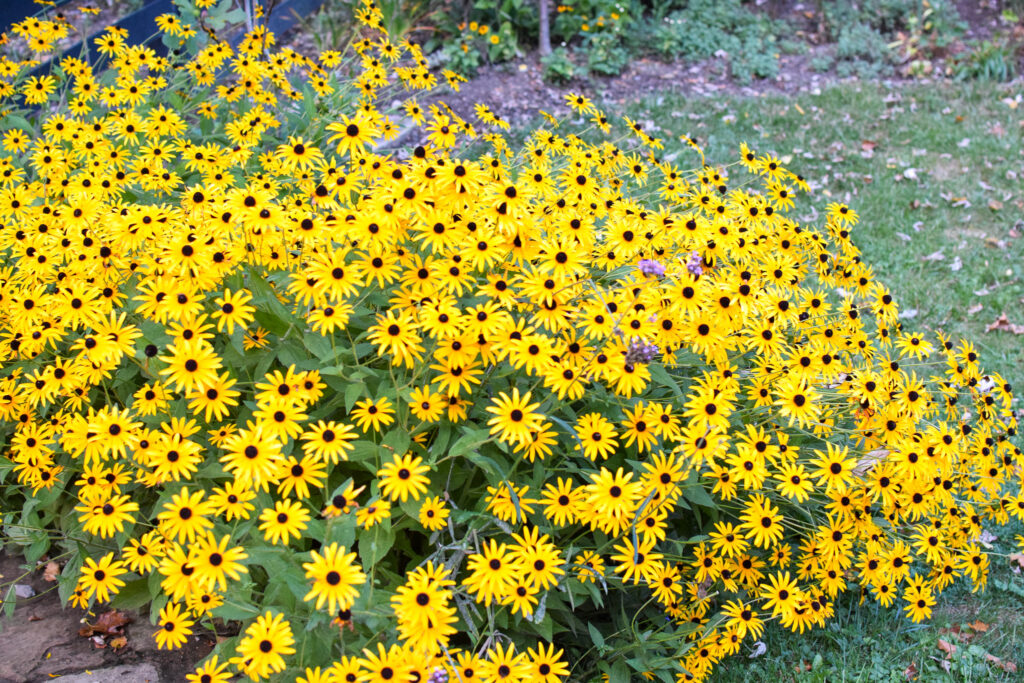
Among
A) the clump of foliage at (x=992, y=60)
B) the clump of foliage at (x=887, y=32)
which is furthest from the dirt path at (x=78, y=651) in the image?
the clump of foliage at (x=992, y=60)

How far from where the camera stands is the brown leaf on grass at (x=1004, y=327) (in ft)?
16.4

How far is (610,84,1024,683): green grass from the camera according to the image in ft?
9.88

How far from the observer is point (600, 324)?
2.33m

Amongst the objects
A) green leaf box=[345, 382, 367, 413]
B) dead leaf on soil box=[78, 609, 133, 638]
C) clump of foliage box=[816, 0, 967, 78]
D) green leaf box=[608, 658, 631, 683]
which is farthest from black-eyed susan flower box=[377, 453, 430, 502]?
clump of foliage box=[816, 0, 967, 78]

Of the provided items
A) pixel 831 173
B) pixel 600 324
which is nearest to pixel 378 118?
pixel 600 324

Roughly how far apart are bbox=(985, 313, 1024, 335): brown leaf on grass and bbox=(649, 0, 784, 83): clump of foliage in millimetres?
4201

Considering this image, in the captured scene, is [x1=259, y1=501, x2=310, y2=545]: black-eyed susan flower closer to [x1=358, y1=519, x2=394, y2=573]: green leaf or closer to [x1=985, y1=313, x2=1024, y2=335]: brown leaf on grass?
[x1=358, y1=519, x2=394, y2=573]: green leaf

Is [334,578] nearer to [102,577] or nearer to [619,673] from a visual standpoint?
[102,577]

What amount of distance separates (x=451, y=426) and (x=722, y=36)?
7.58 meters

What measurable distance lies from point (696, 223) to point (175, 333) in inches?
68.0

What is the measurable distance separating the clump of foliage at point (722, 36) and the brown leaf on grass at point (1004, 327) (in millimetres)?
4201

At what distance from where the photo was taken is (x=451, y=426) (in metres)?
2.55

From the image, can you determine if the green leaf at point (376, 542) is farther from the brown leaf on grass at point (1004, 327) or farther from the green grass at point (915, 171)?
the brown leaf on grass at point (1004, 327)

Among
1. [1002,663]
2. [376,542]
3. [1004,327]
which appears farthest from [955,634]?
[1004,327]
